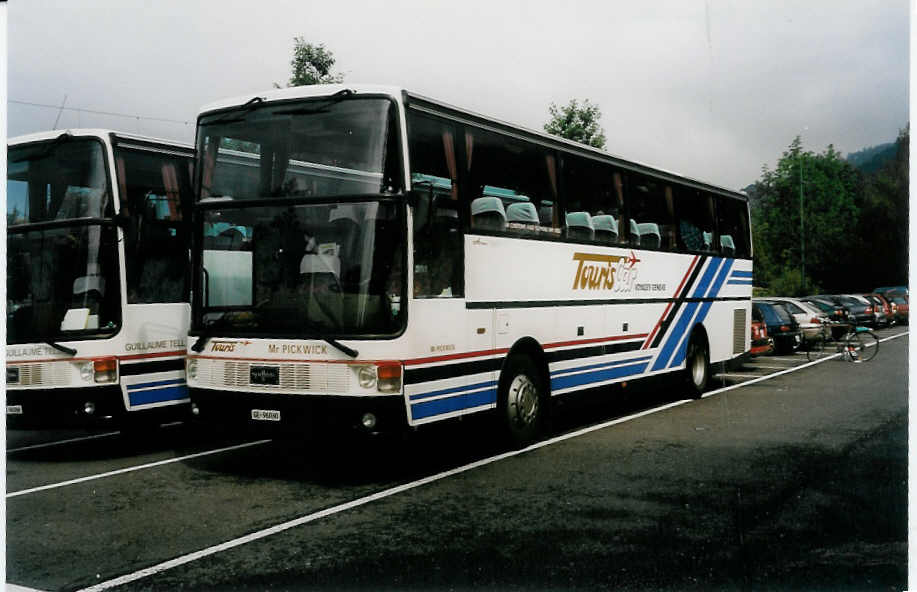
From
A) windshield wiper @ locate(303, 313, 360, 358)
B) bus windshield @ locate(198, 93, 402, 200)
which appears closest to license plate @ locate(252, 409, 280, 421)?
windshield wiper @ locate(303, 313, 360, 358)

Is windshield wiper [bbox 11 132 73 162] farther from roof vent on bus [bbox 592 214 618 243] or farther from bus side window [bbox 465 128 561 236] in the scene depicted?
roof vent on bus [bbox 592 214 618 243]

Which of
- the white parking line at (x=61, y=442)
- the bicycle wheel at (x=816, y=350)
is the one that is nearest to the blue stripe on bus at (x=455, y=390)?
the white parking line at (x=61, y=442)

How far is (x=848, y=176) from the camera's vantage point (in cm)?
893

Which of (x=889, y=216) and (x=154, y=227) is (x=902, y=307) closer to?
(x=889, y=216)

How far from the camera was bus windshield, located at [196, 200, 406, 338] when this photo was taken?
→ 25.0 feet

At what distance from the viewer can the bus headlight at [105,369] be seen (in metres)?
9.08

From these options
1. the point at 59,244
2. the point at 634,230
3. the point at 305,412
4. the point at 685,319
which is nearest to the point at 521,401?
the point at 305,412

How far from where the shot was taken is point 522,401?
953 cm

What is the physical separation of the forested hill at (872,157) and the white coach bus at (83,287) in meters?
6.90

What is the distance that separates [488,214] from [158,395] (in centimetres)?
395

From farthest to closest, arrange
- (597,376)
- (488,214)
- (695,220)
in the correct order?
(695,220) → (597,376) → (488,214)

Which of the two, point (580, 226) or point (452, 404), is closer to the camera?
point (452, 404)

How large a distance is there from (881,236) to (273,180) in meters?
5.33

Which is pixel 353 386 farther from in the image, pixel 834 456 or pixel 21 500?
pixel 834 456
